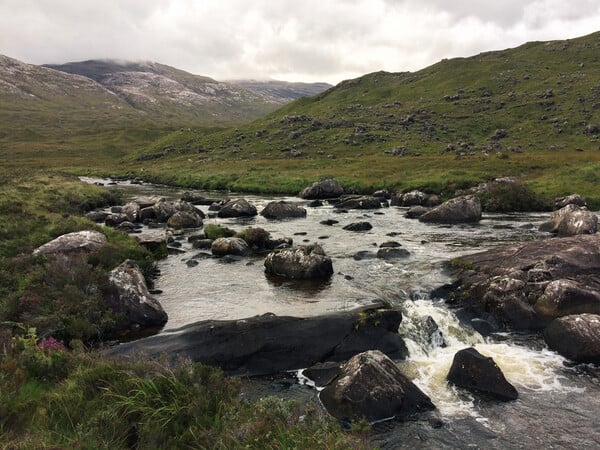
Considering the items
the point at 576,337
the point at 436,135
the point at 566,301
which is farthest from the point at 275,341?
the point at 436,135

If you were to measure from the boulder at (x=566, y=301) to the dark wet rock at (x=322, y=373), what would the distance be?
1103 cm

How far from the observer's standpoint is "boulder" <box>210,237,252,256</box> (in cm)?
3234

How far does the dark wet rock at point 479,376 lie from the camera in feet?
49.7

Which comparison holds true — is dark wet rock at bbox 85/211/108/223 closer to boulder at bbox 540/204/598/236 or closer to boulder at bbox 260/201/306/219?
boulder at bbox 260/201/306/219

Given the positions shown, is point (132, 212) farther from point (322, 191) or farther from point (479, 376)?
point (479, 376)

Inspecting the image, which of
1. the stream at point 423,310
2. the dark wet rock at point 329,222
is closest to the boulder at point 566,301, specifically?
the stream at point 423,310

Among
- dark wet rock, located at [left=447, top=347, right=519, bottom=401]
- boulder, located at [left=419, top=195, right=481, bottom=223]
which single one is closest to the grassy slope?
boulder, located at [left=419, top=195, right=481, bottom=223]

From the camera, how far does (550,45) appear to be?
16300 centimetres

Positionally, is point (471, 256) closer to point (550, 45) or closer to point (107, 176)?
point (107, 176)

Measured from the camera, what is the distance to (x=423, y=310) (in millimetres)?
22000

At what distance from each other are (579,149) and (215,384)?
306ft

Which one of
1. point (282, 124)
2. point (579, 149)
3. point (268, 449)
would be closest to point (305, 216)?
point (268, 449)

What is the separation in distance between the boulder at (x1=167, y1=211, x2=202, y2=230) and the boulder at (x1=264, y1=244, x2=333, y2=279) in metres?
16.7

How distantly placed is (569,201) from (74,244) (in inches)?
1912
